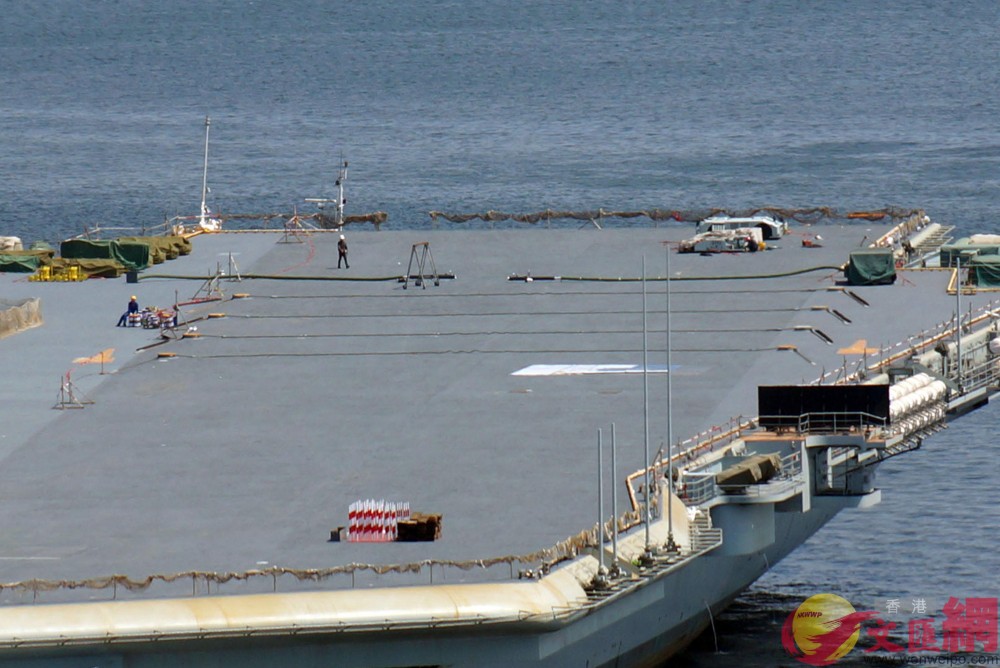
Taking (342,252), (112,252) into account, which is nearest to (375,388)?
(342,252)

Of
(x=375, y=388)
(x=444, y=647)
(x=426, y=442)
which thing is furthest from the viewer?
(x=375, y=388)

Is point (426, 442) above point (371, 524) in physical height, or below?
above

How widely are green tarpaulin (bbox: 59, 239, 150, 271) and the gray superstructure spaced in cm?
106

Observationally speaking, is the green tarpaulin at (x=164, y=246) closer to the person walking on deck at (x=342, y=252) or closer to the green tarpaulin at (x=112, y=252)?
the green tarpaulin at (x=112, y=252)

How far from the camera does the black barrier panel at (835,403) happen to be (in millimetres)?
61500

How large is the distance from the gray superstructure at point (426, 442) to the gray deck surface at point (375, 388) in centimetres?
18

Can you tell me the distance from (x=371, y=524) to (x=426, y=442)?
36.6ft

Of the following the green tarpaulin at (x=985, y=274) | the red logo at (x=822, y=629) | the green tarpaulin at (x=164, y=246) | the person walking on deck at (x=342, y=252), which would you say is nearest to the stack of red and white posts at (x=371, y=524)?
the red logo at (x=822, y=629)

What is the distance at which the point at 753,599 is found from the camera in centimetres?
7244

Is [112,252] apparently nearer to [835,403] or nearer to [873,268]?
[873,268]

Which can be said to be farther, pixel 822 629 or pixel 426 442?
pixel 822 629

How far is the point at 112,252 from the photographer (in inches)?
3922

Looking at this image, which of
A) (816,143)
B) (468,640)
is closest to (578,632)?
(468,640)

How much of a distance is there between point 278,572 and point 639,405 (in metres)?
23.1
